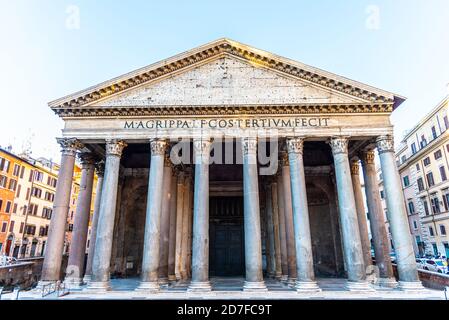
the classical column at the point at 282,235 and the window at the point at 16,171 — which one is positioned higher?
the window at the point at 16,171

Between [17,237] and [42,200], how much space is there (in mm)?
5586

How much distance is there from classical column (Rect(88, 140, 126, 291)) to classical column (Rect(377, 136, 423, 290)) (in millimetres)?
11522

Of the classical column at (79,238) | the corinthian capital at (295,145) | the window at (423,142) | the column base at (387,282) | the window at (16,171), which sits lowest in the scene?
the column base at (387,282)

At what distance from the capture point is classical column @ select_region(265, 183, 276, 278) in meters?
16.8

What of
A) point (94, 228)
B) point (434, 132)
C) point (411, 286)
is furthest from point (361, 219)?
point (434, 132)

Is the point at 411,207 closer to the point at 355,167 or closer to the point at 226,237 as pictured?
the point at 355,167

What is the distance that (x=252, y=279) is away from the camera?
11.4m

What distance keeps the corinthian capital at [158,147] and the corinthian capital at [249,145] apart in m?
3.57

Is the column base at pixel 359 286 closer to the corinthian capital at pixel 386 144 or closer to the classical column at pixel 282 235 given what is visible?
the classical column at pixel 282 235

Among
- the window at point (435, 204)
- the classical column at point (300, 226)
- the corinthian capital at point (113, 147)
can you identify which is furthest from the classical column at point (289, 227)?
the window at point (435, 204)

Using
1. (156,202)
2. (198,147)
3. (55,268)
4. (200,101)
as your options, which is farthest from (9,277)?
(200,101)

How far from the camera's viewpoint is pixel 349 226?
12.1 metres

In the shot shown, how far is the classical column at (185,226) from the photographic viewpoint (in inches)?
653

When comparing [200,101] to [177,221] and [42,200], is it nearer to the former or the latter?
[177,221]
